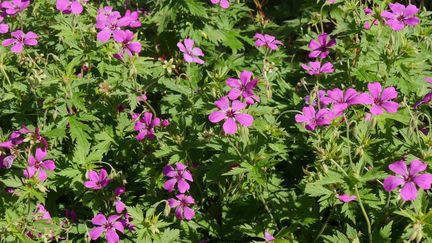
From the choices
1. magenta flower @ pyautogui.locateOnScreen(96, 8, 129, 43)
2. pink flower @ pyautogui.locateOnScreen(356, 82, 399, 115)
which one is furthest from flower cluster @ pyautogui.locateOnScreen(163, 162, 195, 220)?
pink flower @ pyautogui.locateOnScreen(356, 82, 399, 115)

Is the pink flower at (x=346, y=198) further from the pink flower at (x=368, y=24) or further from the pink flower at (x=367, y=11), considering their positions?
the pink flower at (x=367, y=11)

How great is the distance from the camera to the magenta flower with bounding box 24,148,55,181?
2.88 meters

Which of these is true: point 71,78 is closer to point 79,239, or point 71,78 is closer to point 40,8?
point 79,239

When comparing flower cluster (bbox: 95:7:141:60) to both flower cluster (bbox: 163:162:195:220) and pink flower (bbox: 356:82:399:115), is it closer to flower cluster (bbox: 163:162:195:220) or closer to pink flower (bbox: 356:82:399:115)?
flower cluster (bbox: 163:162:195:220)

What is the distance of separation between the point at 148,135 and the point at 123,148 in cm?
27

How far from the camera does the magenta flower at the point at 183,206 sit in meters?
2.88

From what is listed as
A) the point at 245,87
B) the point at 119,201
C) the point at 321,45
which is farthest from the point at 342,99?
the point at 119,201

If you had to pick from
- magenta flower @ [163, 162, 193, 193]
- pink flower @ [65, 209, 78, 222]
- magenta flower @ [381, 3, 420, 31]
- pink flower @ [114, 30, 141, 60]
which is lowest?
pink flower @ [65, 209, 78, 222]

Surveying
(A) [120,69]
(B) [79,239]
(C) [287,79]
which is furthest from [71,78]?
(C) [287,79]

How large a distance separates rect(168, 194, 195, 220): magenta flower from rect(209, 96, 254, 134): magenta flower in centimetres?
62

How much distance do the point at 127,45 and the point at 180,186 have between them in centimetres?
101

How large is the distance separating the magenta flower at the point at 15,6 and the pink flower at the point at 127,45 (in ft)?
2.73

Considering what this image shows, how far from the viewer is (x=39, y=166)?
295 centimetres

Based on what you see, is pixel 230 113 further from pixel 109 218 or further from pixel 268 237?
pixel 109 218
